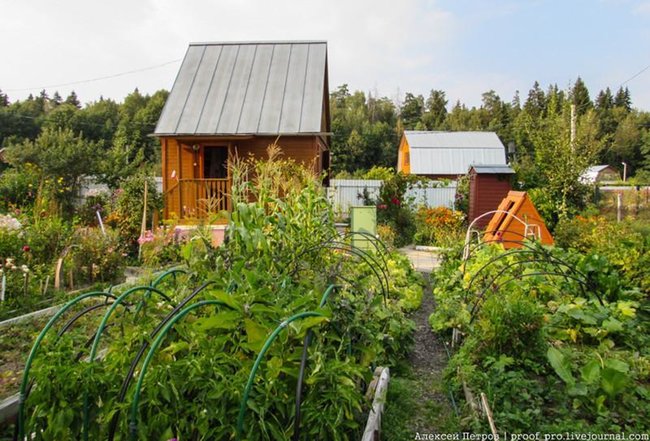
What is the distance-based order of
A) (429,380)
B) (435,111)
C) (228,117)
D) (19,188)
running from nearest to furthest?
(429,380)
(228,117)
(19,188)
(435,111)

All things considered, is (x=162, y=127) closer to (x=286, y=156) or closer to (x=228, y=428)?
(x=286, y=156)

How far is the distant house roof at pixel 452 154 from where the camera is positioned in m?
31.0

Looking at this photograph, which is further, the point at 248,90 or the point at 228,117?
the point at 248,90

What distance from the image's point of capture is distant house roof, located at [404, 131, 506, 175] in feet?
102

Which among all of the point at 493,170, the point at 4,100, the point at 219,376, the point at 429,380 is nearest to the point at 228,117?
the point at 493,170

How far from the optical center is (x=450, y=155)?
31453 millimetres

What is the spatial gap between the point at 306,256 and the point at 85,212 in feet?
34.0

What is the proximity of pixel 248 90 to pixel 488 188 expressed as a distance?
25.2 feet

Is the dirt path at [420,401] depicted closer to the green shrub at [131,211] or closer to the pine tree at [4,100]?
the green shrub at [131,211]

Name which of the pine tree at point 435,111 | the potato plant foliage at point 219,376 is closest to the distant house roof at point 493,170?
the potato plant foliage at point 219,376

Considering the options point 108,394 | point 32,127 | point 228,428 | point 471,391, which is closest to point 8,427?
point 108,394

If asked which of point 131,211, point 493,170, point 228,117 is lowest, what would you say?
point 131,211

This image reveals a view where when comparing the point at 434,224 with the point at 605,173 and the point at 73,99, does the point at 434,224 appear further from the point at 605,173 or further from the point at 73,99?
the point at 73,99

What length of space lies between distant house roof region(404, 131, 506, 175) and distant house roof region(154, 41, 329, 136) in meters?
17.9
